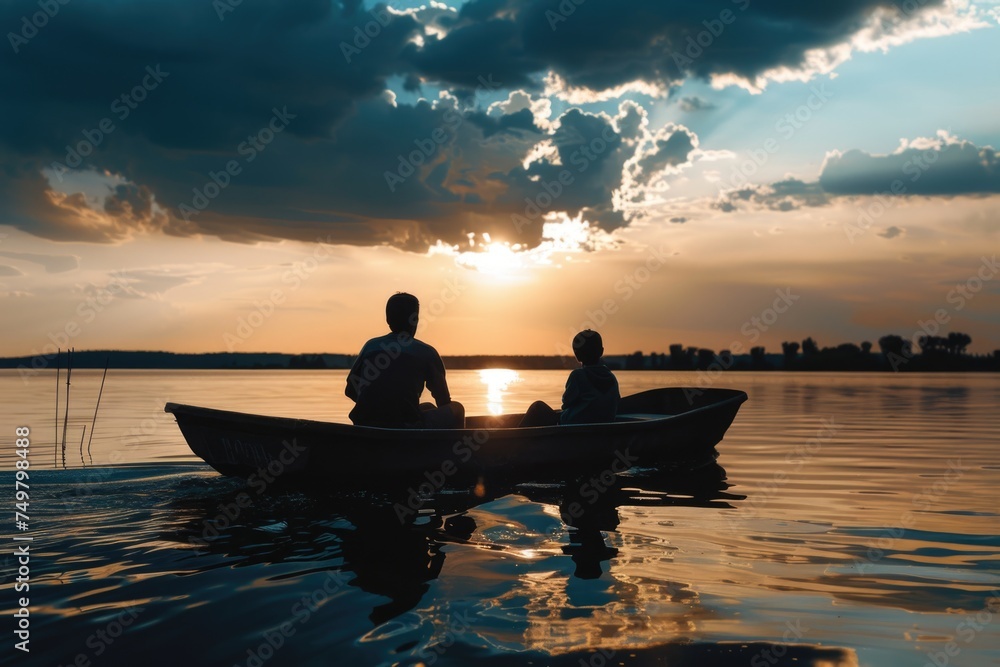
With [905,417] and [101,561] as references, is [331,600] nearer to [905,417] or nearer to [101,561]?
[101,561]

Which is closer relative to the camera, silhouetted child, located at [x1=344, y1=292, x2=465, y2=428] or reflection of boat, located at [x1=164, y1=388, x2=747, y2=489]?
reflection of boat, located at [x1=164, y1=388, x2=747, y2=489]

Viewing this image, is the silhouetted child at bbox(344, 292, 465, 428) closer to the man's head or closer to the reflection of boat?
the man's head

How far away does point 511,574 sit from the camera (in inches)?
214

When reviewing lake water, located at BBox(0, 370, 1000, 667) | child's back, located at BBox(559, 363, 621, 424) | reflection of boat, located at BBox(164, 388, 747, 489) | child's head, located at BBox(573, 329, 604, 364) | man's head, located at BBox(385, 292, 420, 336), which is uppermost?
man's head, located at BBox(385, 292, 420, 336)

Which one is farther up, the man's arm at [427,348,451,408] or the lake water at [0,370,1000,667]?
the man's arm at [427,348,451,408]

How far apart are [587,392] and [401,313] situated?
352 centimetres

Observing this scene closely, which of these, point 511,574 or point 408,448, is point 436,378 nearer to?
point 408,448

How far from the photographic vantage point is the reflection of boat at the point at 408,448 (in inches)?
301

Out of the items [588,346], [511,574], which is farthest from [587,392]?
[511,574]

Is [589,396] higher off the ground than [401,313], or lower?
lower

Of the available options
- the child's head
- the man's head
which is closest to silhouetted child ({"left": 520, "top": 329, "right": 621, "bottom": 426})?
the child's head

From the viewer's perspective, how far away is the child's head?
10.5 meters

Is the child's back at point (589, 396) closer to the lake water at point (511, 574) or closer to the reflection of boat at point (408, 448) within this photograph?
the reflection of boat at point (408, 448)

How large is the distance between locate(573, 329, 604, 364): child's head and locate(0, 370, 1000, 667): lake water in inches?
78.6
